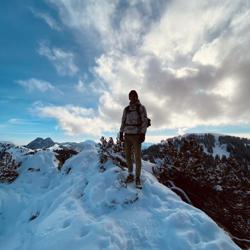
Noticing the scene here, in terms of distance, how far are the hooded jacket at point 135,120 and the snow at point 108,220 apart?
154 centimetres

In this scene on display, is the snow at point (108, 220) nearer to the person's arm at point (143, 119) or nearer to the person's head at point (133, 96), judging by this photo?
the person's arm at point (143, 119)

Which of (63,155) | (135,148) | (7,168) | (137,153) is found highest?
(63,155)

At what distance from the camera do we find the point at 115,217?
647 cm

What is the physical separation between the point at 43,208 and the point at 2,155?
6.70m

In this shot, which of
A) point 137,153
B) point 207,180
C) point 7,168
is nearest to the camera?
point 137,153

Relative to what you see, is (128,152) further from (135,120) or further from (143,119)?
(143,119)

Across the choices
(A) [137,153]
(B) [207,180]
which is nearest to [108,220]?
(A) [137,153]

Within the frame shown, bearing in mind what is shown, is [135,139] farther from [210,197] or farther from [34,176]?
[34,176]

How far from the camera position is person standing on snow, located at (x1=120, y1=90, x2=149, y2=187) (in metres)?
8.03

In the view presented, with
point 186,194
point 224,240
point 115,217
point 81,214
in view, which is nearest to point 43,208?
point 81,214

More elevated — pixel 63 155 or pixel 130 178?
pixel 63 155

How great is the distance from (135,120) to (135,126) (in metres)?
0.19

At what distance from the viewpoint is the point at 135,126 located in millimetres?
8102

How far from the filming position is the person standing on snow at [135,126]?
26.3 feet
